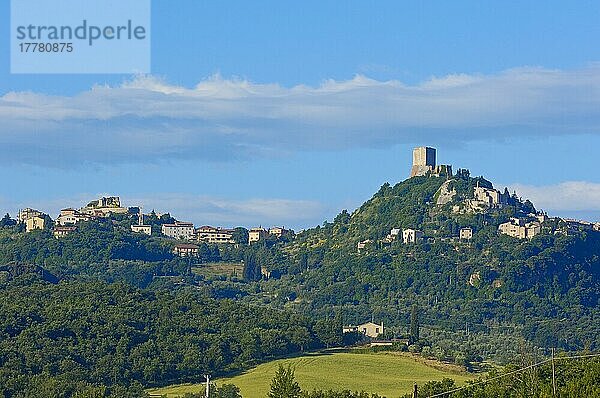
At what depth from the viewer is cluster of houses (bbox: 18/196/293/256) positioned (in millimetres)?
173375

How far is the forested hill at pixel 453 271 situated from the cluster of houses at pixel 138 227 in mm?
12896

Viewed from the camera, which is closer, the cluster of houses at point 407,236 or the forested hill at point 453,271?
the forested hill at point 453,271

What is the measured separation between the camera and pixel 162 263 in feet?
537

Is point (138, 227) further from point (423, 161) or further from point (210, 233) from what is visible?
point (423, 161)

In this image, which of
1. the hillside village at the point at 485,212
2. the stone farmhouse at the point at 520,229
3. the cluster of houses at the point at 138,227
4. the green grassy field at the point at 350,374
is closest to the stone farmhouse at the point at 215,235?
the cluster of houses at the point at 138,227

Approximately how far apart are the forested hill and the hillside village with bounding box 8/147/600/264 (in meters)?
0.51

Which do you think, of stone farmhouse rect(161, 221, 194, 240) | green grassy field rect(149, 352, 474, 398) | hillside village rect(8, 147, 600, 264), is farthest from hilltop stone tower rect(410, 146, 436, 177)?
green grassy field rect(149, 352, 474, 398)

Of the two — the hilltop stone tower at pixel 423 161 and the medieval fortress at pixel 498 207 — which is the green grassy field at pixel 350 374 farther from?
the hilltop stone tower at pixel 423 161

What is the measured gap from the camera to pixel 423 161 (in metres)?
180

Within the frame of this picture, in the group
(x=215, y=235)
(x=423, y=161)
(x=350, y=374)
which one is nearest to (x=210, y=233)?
(x=215, y=235)

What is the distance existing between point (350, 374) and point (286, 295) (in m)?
74.8

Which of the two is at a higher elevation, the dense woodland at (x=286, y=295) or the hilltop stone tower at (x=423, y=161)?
the hilltop stone tower at (x=423, y=161)

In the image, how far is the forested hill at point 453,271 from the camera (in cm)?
13612

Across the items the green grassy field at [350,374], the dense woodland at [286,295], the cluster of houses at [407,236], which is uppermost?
the cluster of houses at [407,236]
